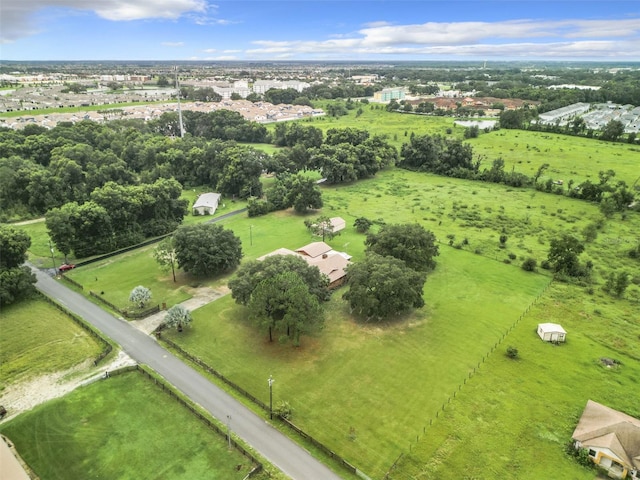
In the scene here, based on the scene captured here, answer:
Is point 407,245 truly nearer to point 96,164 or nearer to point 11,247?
point 11,247

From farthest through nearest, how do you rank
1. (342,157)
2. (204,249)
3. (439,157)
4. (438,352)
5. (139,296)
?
Result: (439,157), (342,157), (204,249), (139,296), (438,352)

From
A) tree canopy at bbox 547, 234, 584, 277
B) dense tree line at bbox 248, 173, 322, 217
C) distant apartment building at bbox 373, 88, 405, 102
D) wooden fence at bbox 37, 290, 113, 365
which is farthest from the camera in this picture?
distant apartment building at bbox 373, 88, 405, 102

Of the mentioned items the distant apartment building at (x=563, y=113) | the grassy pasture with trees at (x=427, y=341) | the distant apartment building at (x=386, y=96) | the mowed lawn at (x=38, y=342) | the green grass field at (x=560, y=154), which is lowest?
the grassy pasture with trees at (x=427, y=341)

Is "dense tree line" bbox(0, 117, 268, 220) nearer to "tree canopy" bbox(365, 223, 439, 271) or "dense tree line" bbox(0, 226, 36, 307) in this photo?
"dense tree line" bbox(0, 226, 36, 307)

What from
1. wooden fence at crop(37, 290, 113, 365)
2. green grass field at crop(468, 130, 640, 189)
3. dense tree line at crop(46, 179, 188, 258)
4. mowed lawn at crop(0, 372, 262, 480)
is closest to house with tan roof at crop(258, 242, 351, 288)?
wooden fence at crop(37, 290, 113, 365)

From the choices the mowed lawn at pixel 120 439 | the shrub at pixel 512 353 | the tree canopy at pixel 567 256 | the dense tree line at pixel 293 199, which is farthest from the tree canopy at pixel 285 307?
the dense tree line at pixel 293 199

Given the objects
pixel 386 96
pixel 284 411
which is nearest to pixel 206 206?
pixel 284 411

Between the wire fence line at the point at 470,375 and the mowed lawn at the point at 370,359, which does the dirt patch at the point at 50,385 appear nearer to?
the mowed lawn at the point at 370,359
